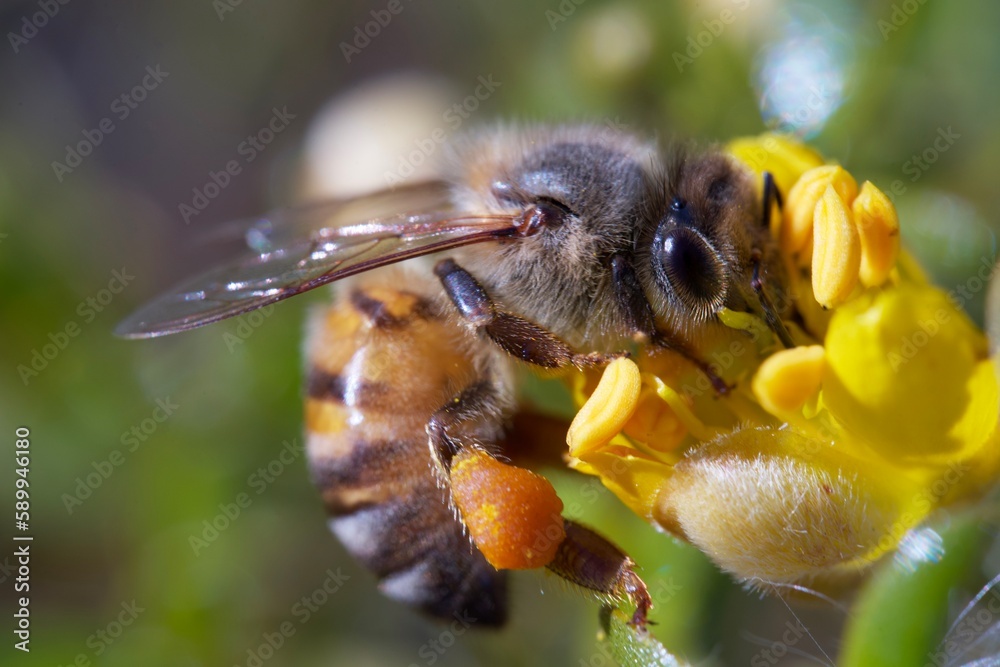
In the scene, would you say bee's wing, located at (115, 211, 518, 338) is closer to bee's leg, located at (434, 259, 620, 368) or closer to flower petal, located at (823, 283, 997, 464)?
bee's leg, located at (434, 259, 620, 368)

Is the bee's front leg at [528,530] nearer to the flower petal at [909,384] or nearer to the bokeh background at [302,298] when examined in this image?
the bokeh background at [302,298]

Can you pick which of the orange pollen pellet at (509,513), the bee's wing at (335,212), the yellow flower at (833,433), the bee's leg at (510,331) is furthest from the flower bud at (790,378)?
the bee's wing at (335,212)

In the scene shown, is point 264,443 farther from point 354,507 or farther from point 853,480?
point 853,480

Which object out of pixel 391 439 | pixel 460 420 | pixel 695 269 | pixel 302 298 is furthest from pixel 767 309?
pixel 302 298

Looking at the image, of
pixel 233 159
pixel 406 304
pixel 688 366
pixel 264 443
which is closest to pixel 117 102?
Result: pixel 233 159

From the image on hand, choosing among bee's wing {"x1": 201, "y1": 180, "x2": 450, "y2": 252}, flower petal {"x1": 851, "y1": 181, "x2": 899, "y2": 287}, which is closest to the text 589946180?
bee's wing {"x1": 201, "y1": 180, "x2": 450, "y2": 252}

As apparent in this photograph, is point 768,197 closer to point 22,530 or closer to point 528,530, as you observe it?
point 528,530
